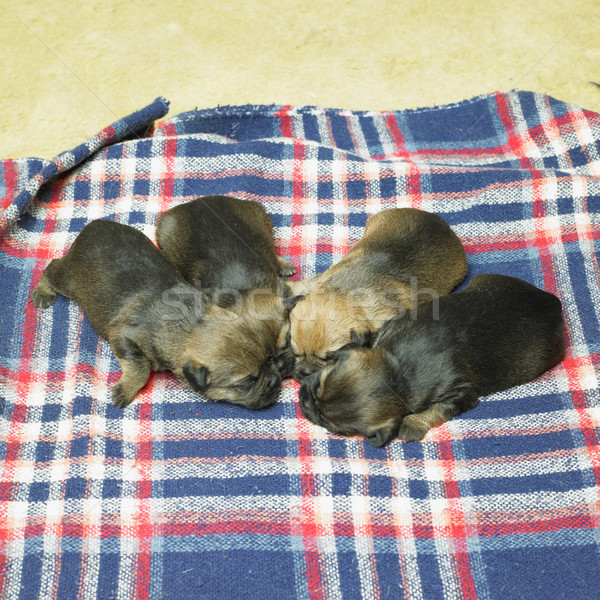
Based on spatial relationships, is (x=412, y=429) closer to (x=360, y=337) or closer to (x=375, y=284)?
(x=360, y=337)

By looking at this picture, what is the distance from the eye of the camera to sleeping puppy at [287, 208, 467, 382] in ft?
13.8

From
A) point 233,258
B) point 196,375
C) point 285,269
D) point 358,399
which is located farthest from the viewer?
point 285,269

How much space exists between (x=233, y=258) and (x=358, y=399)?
4.41 feet

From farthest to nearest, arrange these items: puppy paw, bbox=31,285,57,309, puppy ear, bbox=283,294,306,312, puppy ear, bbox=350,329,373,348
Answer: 1. puppy paw, bbox=31,285,57,309
2. puppy ear, bbox=283,294,306,312
3. puppy ear, bbox=350,329,373,348

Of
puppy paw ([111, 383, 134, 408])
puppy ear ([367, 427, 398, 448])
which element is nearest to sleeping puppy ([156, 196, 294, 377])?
puppy ear ([367, 427, 398, 448])

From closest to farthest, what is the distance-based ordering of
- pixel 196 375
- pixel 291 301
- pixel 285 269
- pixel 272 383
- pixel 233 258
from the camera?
pixel 196 375 → pixel 272 383 → pixel 291 301 → pixel 233 258 → pixel 285 269

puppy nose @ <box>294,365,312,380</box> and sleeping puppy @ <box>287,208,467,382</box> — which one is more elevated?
sleeping puppy @ <box>287,208,467,382</box>

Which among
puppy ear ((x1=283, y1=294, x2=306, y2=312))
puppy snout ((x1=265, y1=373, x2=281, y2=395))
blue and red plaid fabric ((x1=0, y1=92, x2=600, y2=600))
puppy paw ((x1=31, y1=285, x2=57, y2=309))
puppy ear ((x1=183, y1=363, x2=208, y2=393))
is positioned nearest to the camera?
blue and red plaid fabric ((x1=0, y1=92, x2=600, y2=600))

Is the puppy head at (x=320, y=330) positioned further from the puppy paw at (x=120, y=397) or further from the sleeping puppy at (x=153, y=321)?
the puppy paw at (x=120, y=397)

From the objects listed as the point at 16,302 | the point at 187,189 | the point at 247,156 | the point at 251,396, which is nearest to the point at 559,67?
the point at 247,156

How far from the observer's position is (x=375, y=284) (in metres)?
4.41

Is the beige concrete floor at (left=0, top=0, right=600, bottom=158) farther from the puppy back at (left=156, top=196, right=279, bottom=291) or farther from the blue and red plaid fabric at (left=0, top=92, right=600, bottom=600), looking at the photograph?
the puppy back at (left=156, top=196, right=279, bottom=291)

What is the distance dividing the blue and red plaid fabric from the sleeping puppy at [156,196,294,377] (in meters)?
0.37

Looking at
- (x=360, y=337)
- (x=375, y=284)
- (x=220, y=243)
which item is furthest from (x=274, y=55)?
(x=360, y=337)
